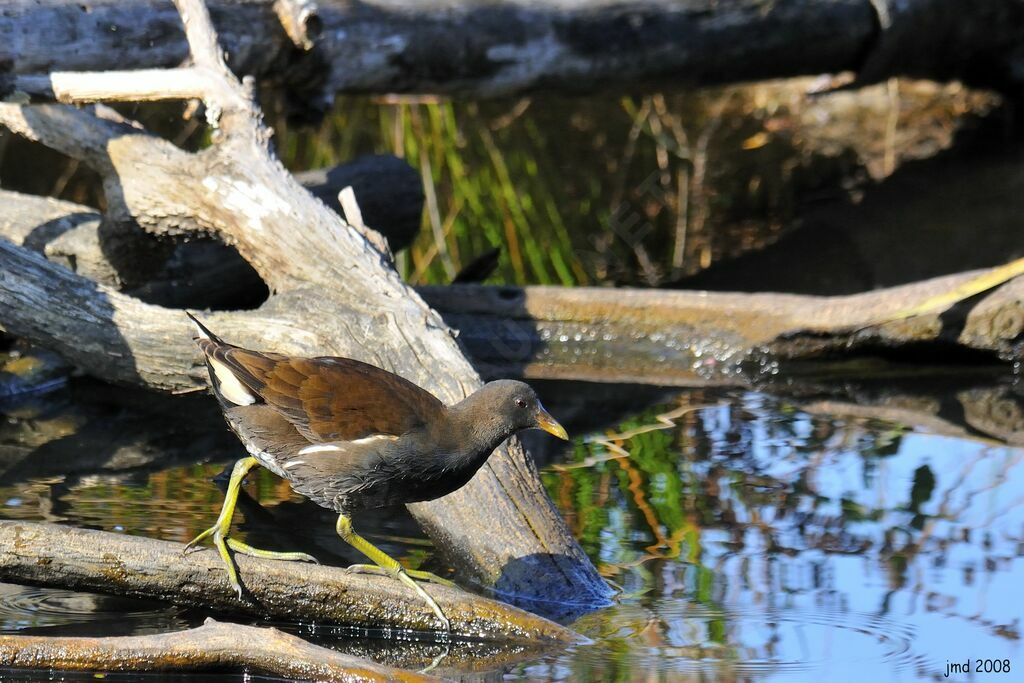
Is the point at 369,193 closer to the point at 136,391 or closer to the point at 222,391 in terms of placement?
the point at 136,391

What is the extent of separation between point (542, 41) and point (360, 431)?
15.8 feet

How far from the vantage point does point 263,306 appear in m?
5.25

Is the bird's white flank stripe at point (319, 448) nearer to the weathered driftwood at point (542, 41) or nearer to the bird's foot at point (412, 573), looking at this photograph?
the bird's foot at point (412, 573)

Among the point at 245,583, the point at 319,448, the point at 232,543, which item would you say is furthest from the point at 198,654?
the point at 319,448

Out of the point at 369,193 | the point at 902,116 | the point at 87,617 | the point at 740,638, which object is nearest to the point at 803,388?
the point at 369,193

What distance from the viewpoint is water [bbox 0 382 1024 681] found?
3742mm

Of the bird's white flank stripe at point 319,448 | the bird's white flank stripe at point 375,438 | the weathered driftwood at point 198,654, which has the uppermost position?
the bird's white flank stripe at point 375,438

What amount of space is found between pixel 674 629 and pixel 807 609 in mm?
420

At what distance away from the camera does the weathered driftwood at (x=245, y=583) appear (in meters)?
3.64

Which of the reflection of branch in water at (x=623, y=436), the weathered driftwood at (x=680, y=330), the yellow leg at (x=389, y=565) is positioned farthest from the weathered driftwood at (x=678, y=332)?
the yellow leg at (x=389, y=565)

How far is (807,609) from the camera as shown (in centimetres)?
400

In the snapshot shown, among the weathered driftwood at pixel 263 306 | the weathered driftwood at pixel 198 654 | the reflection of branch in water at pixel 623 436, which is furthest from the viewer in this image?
the reflection of branch in water at pixel 623 436

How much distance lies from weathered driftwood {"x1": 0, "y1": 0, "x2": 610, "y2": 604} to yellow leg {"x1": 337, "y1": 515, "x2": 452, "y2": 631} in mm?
326

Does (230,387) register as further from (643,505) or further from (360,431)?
(643,505)
